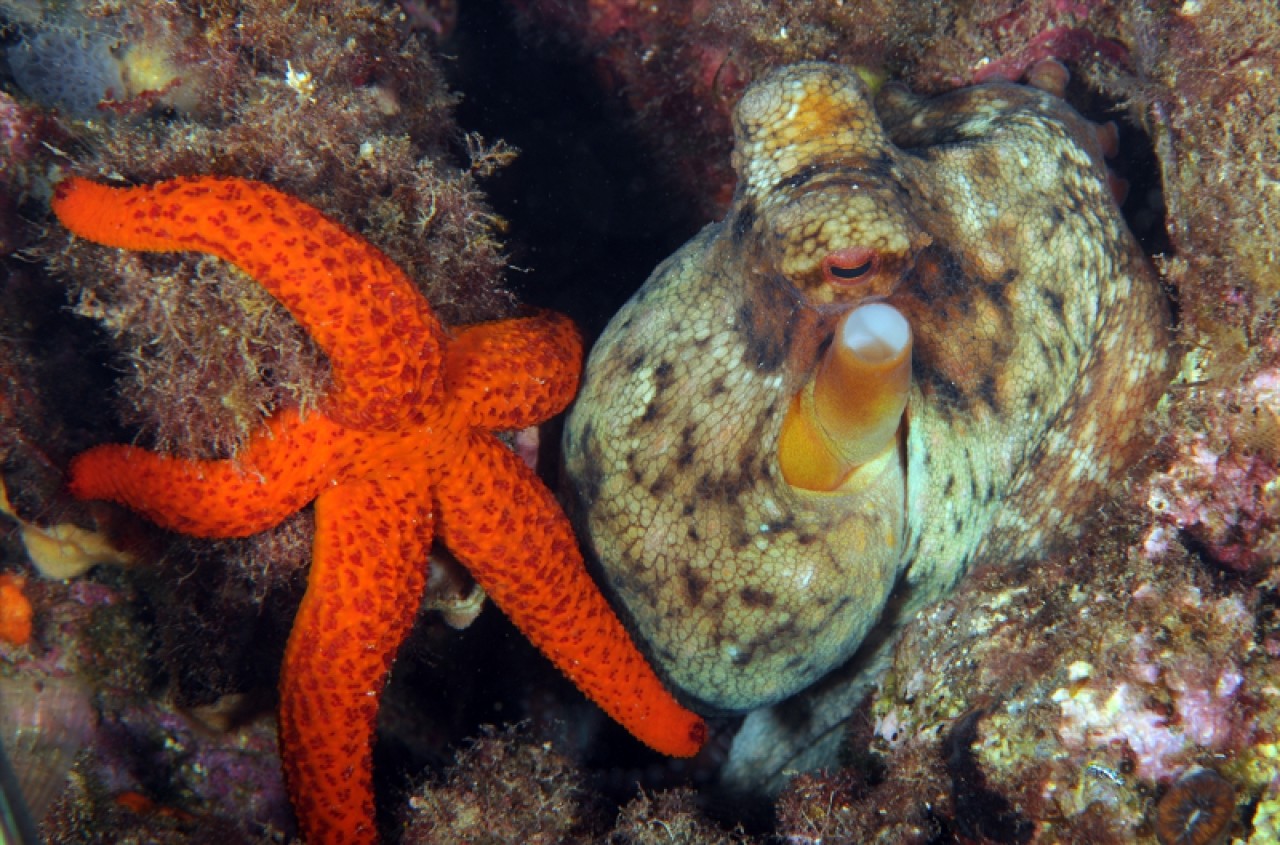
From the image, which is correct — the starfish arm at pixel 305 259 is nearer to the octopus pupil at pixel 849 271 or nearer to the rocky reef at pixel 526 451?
the rocky reef at pixel 526 451

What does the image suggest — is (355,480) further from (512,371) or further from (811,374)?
(811,374)

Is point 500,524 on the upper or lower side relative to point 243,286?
lower

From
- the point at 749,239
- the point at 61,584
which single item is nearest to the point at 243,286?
the point at 61,584

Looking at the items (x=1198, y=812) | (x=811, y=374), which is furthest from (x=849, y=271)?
(x=1198, y=812)

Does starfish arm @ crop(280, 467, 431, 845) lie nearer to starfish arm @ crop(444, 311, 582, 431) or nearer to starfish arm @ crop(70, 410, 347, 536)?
starfish arm @ crop(70, 410, 347, 536)

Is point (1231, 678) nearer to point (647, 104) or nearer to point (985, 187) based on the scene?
point (985, 187)
